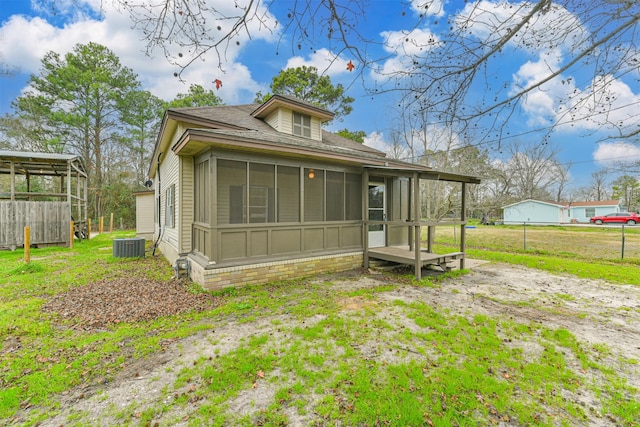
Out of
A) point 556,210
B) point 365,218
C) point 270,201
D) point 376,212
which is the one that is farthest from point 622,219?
point 270,201

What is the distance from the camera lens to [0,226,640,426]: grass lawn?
7.29 feet

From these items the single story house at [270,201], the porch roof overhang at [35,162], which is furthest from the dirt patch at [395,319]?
the porch roof overhang at [35,162]

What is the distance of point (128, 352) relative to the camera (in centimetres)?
313

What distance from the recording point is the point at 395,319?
4102mm

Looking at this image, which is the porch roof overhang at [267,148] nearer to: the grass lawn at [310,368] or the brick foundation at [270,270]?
the brick foundation at [270,270]

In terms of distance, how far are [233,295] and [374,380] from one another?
3.33m

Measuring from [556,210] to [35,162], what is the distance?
42430 mm

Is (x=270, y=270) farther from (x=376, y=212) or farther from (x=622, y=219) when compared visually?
(x=622, y=219)

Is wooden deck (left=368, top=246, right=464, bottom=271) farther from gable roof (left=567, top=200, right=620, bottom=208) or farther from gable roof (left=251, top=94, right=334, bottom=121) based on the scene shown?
gable roof (left=567, top=200, right=620, bottom=208)

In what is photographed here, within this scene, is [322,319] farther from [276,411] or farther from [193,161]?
[193,161]

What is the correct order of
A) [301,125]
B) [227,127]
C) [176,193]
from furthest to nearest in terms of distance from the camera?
[301,125], [227,127], [176,193]

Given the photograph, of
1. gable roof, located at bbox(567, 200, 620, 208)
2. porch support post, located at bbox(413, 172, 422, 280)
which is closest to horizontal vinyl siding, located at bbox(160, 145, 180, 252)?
porch support post, located at bbox(413, 172, 422, 280)

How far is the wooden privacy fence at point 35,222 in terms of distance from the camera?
9.81m

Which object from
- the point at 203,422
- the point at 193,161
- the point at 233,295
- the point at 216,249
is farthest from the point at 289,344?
the point at 193,161
